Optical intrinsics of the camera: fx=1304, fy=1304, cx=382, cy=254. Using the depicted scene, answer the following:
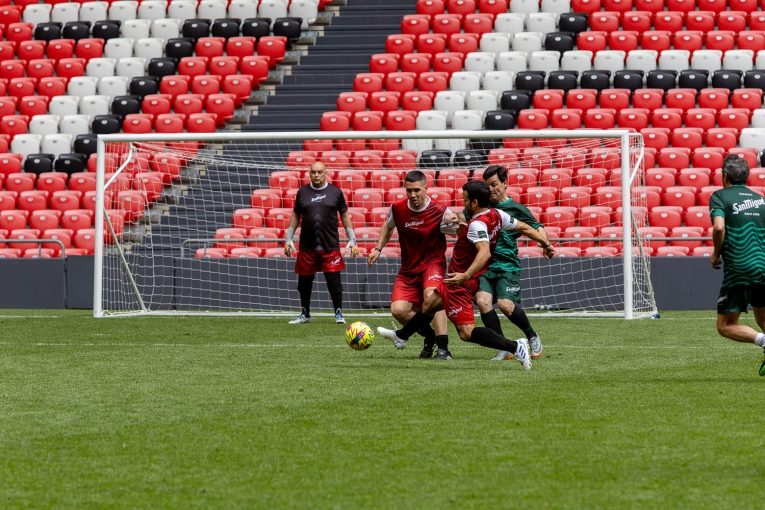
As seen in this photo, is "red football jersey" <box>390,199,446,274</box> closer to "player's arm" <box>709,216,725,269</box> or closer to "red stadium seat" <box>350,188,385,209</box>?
"player's arm" <box>709,216,725,269</box>

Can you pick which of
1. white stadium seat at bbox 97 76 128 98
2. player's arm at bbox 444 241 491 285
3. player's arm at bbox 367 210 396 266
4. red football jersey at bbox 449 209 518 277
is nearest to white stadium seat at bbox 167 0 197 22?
white stadium seat at bbox 97 76 128 98

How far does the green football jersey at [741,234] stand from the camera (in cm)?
959

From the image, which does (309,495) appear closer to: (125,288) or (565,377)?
(565,377)

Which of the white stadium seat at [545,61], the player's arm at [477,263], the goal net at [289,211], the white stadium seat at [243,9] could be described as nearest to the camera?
the player's arm at [477,263]

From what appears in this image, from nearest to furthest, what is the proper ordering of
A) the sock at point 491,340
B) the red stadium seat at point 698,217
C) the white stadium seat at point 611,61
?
the sock at point 491,340 < the red stadium seat at point 698,217 < the white stadium seat at point 611,61

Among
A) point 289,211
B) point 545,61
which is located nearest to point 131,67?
point 289,211

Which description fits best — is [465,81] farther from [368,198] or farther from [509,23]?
[368,198]

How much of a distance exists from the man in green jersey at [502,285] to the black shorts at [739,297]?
225 centimetres

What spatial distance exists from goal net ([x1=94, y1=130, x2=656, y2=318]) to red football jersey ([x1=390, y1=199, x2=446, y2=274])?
6507 millimetres

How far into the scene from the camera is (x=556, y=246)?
20125 millimetres

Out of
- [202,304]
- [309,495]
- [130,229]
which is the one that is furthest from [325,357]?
[130,229]

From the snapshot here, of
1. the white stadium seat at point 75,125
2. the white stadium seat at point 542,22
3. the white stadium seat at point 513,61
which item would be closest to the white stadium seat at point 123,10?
the white stadium seat at point 75,125

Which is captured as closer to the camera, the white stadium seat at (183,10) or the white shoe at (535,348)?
the white shoe at (535,348)

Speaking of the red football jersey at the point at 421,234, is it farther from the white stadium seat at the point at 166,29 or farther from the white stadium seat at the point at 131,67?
the white stadium seat at the point at 166,29
